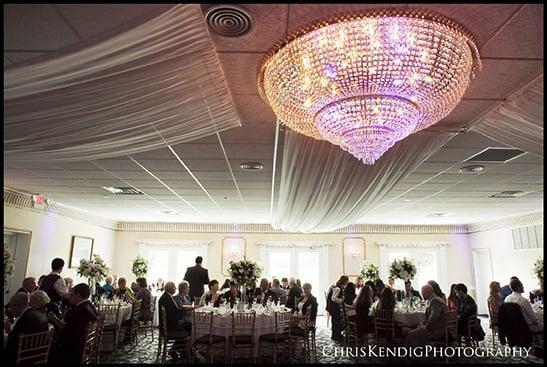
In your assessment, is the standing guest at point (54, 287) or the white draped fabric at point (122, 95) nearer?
the white draped fabric at point (122, 95)

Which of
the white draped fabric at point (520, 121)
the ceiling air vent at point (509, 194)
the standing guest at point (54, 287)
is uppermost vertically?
the ceiling air vent at point (509, 194)

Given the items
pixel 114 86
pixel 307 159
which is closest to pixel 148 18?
pixel 114 86

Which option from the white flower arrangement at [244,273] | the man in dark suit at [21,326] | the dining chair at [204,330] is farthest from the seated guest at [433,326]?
the man in dark suit at [21,326]

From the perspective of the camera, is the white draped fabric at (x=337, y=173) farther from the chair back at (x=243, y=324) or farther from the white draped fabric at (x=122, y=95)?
the chair back at (x=243, y=324)

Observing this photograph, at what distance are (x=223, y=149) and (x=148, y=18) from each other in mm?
3194

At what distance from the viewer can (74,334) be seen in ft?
13.8

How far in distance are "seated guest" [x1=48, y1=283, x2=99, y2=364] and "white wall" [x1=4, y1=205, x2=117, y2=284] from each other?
5158 millimetres

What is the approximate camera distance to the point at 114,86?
2.48 meters

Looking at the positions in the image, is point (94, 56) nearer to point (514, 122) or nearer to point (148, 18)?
point (148, 18)

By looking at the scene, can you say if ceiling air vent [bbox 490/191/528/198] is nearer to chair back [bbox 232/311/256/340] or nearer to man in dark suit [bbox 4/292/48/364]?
chair back [bbox 232/311/256/340]

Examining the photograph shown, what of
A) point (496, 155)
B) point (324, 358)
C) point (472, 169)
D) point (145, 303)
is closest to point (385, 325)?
point (324, 358)

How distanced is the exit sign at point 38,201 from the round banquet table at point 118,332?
3345 millimetres

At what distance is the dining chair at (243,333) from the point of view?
598 cm

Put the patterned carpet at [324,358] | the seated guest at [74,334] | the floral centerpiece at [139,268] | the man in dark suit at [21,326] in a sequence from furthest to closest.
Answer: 1. the floral centerpiece at [139,268]
2. the patterned carpet at [324,358]
3. the seated guest at [74,334]
4. the man in dark suit at [21,326]
